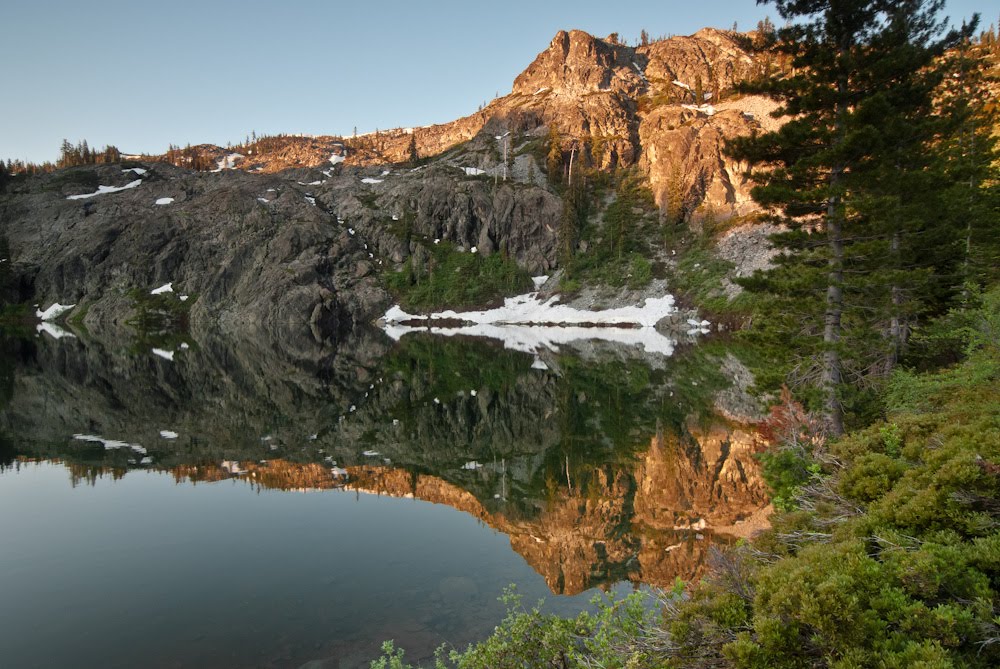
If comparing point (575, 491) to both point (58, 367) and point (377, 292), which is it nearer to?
point (58, 367)

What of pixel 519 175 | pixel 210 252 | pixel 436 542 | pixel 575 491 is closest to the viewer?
pixel 436 542

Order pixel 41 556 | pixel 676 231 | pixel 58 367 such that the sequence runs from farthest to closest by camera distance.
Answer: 1. pixel 676 231
2. pixel 58 367
3. pixel 41 556

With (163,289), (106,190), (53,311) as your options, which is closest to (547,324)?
(163,289)

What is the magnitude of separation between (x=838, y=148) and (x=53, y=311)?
16319 centimetres

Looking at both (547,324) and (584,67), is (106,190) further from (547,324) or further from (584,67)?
(584,67)

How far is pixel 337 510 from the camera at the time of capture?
17.7 meters

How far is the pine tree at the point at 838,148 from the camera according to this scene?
1677 cm

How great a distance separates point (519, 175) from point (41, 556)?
462 ft

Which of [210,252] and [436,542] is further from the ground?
[210,252]

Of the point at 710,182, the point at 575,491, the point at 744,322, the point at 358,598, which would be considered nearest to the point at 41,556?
the point at 358,598

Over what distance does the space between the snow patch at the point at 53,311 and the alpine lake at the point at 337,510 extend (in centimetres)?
11341

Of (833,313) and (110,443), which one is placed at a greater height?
(833,313)

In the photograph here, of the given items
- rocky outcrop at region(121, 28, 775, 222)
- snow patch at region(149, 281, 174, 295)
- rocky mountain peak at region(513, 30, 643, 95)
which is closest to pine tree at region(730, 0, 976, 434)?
rocky outcrop at region(121, 28, 775, 222)

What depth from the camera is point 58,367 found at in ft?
165
